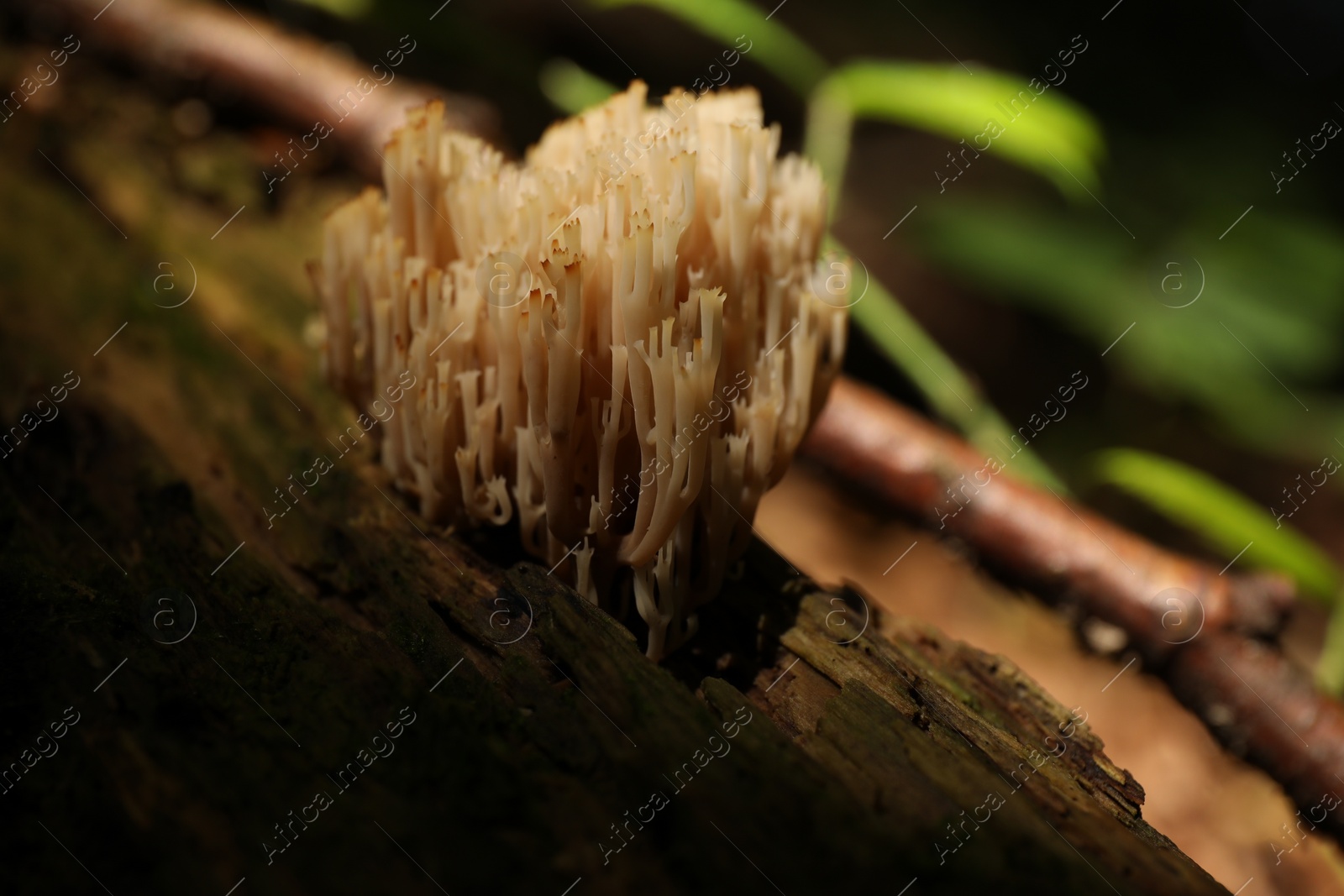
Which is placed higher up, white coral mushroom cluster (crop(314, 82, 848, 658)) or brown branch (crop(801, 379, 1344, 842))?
white coral mushroom cluster (crop(314, 82, 848, 658))

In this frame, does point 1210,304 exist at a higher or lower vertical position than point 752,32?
lower

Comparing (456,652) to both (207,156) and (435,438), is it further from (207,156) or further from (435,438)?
(207,156)

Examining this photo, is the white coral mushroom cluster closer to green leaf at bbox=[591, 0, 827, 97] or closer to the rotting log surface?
the rotting log surface

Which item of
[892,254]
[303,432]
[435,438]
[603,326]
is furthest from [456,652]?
[892,254]

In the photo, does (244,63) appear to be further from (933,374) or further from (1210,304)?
(1210,304)

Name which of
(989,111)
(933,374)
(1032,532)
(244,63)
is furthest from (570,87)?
(1032,532)

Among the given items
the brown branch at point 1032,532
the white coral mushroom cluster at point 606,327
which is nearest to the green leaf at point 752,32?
the white coral mushroom cluster at point 606,327

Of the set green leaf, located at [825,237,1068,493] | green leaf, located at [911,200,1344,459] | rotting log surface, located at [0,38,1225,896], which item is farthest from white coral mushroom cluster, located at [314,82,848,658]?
green leaf, located at [911,200,1344,459]
